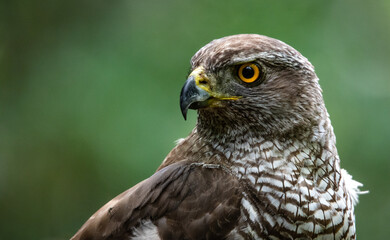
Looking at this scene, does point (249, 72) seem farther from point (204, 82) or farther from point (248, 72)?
point (204, 82)

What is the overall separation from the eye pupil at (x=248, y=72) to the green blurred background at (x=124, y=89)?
1425 mm

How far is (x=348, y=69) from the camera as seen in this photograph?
443 centimetres

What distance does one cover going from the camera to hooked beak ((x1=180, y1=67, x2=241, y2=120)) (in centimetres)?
254

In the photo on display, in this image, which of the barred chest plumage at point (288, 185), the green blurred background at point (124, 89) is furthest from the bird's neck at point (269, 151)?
the green blurred background at point (124, 89)

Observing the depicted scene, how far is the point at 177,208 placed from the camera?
Answer: 2492 mm

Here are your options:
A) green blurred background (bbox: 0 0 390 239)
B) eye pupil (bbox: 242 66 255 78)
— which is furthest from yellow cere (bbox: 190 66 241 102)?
green blurred background (bbox: 0 0 390 239)

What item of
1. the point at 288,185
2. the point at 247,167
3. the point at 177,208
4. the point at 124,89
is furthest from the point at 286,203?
the point at 124,89

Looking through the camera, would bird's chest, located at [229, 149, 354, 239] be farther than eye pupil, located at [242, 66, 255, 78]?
No

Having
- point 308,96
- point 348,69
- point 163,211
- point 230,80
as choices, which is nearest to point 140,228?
point 163,211

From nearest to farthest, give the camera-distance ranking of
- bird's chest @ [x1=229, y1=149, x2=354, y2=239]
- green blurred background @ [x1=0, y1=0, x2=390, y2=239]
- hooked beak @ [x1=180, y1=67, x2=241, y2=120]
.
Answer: bird's chest @ [x1=229, y1=149, x2=354, y2=239]
hooked beak @ [x1=180, y1=67, x2=241, y2=120]
green blurred background @ [x1=0, y1=0, x2=390, y2=239]

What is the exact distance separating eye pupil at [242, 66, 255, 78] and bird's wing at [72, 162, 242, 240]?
17.7 inches

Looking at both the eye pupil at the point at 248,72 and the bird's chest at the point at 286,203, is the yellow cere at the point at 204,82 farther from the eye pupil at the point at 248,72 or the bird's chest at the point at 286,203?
the bird's chest at the point at 286,203

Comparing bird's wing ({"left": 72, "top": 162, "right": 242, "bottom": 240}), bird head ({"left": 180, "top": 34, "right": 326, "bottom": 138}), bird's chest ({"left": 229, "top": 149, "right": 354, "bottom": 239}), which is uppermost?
bird head ({"left": 180, "top": 34, "right": 326, "bottom": 138})

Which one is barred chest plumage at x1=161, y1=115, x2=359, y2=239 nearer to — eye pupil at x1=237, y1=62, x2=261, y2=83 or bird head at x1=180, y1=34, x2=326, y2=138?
bird head at x1=180, y1=34, x2=326, y2=138
